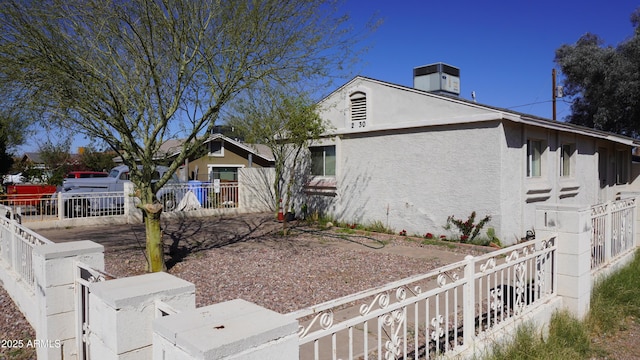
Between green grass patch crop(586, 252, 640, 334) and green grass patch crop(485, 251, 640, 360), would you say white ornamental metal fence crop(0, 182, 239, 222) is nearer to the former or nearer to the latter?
green grass patch crop(485, 251, 640, 360)

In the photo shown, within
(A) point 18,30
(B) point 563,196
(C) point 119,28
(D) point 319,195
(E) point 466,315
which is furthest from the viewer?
(D) point 319,195

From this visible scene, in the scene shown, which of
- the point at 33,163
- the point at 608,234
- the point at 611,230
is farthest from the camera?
the point at 33,163

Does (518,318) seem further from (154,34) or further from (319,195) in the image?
(319,195)

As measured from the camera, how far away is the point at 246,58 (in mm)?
7176

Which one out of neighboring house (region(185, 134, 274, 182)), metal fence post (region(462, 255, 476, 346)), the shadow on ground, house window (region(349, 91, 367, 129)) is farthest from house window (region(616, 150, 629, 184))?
metal fence post (region(462, 255, 476, 346))

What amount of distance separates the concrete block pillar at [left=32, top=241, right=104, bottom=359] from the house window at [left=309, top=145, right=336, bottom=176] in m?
10.5

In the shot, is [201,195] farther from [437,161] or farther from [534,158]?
[534,158]

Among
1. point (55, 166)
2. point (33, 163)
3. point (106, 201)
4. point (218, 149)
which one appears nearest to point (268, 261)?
point (106, 201)

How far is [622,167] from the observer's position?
18.0 metres

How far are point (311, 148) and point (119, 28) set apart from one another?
8.71 metres

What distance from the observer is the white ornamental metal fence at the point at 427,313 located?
271cm

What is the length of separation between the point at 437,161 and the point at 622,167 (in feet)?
38.8

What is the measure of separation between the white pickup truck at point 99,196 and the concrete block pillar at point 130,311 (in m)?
10.5

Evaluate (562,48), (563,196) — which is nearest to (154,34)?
(563,196)
